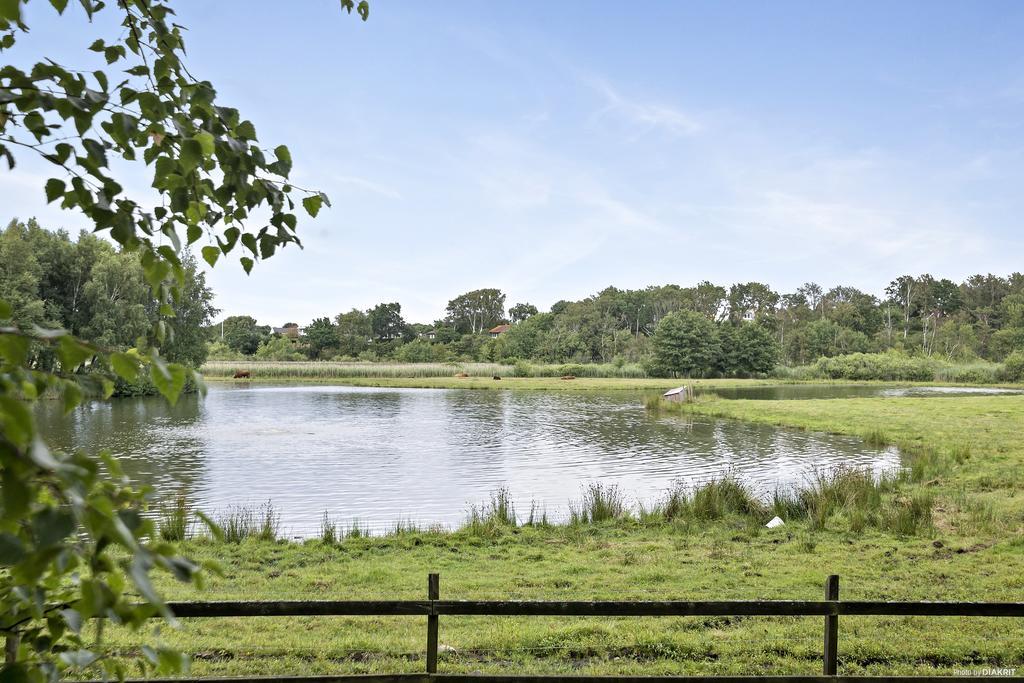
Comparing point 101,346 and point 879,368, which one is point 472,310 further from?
point 101,346

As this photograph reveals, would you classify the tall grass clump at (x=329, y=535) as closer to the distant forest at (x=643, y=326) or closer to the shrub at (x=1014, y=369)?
the distant forest at (x=643, y=326)

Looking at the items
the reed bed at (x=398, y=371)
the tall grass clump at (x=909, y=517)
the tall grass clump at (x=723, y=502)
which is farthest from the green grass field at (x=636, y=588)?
the reed bed at (x=398, y=371)

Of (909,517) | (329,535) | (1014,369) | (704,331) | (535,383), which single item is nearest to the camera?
(329,535)

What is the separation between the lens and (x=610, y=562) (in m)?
9.21

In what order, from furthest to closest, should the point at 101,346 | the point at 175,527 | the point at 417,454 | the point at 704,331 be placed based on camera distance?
the point at 704,331, the point at 417,454, the point at 175,527, the point at 101,346

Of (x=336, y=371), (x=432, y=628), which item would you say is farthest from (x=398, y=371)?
(x=432, y=628)

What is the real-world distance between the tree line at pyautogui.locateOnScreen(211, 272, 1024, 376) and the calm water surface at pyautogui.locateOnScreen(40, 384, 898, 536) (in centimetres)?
5047

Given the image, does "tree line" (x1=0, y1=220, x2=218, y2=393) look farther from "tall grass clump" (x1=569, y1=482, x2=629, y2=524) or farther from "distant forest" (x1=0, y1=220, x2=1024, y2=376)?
"tall grass clump" (x1=569, y1=482, x2=629, y2=524)

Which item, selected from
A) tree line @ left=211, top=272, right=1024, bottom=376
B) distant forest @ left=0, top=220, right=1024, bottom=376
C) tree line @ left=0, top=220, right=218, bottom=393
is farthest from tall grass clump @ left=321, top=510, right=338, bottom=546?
tree line @ left=211, top=272, right=1024, bottom=376

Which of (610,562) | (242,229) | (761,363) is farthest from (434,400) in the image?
(761,363)

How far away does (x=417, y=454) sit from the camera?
2055cm

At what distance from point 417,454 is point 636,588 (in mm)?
13202

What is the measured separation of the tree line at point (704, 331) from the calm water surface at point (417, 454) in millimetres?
50472

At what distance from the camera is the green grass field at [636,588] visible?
19.5ft
